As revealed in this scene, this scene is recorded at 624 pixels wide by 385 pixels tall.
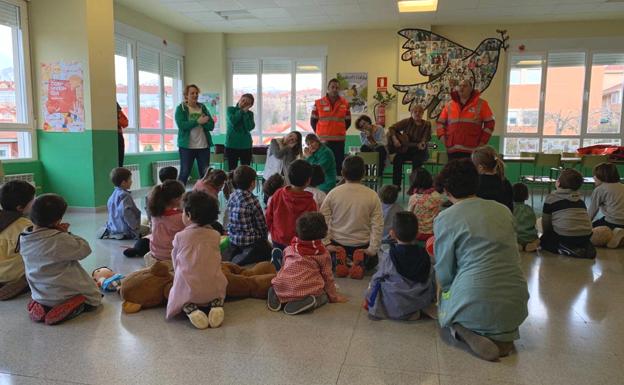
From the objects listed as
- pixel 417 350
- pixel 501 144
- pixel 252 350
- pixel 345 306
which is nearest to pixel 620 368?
pixel 417 350

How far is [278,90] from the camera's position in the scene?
32.1 feet

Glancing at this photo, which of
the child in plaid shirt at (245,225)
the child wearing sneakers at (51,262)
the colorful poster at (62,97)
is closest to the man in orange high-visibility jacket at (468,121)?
the child in plaid shirt at (245,225)

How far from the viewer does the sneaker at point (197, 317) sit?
2.31m

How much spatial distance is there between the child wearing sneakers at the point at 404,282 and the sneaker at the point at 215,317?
31.2 inches

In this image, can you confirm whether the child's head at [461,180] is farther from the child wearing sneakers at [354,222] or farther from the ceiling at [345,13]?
the ceiling at [345,13]

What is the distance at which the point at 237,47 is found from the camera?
31.6 ft

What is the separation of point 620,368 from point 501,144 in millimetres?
7645

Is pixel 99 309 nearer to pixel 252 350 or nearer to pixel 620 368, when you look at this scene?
pixel 252 350

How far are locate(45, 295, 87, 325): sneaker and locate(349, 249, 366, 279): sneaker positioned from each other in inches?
66.6

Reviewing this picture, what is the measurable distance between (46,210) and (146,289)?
0.66 meters

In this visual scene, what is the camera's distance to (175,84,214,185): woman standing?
5.70 m

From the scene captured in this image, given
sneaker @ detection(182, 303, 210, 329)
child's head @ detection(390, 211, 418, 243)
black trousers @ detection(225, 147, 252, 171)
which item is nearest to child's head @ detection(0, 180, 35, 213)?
sneaker @ detection(182, 303, 210, 329)

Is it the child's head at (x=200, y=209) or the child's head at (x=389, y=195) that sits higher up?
the child's head at (x=200, y=209)

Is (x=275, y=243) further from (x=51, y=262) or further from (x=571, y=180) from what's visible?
(x=571, y=180)
